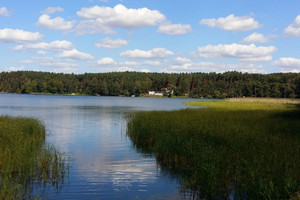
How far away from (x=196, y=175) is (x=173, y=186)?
154 cm

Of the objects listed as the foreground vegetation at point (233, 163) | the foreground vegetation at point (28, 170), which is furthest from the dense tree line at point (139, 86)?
the foreground vegetation at point (28, 170)

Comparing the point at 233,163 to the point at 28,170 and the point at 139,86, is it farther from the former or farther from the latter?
the point at 139,86

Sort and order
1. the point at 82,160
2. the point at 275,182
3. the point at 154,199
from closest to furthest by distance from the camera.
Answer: the point at 275,182, the point at 154,199, the point at 82,160

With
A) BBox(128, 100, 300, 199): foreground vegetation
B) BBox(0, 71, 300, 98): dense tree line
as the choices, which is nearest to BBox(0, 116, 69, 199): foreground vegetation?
BBox(128, 100, 300, 199): foreground vegetation

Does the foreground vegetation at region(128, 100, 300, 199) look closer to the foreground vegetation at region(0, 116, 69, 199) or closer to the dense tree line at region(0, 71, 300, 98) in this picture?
the foreground vegetation at region(0, 116, 69, 199)

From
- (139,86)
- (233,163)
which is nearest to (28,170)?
A: (233,163)

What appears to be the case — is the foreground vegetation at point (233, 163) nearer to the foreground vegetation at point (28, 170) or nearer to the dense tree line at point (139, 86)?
the foreground vegetation at point (28, 170)

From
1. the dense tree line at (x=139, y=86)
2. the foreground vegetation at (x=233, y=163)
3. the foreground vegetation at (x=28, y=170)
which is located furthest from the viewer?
the dense tree line at (x=139, y=86)

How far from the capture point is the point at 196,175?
40.6 feet

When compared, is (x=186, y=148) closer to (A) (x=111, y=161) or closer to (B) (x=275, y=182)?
(A) (x=111, y=161)

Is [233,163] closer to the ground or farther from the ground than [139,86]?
closer to the ground

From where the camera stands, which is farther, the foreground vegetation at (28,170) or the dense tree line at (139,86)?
the dense tree line at (139,86)

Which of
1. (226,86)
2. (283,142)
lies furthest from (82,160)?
(226,86)

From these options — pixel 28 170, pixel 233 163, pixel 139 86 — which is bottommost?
pixel 28 170
